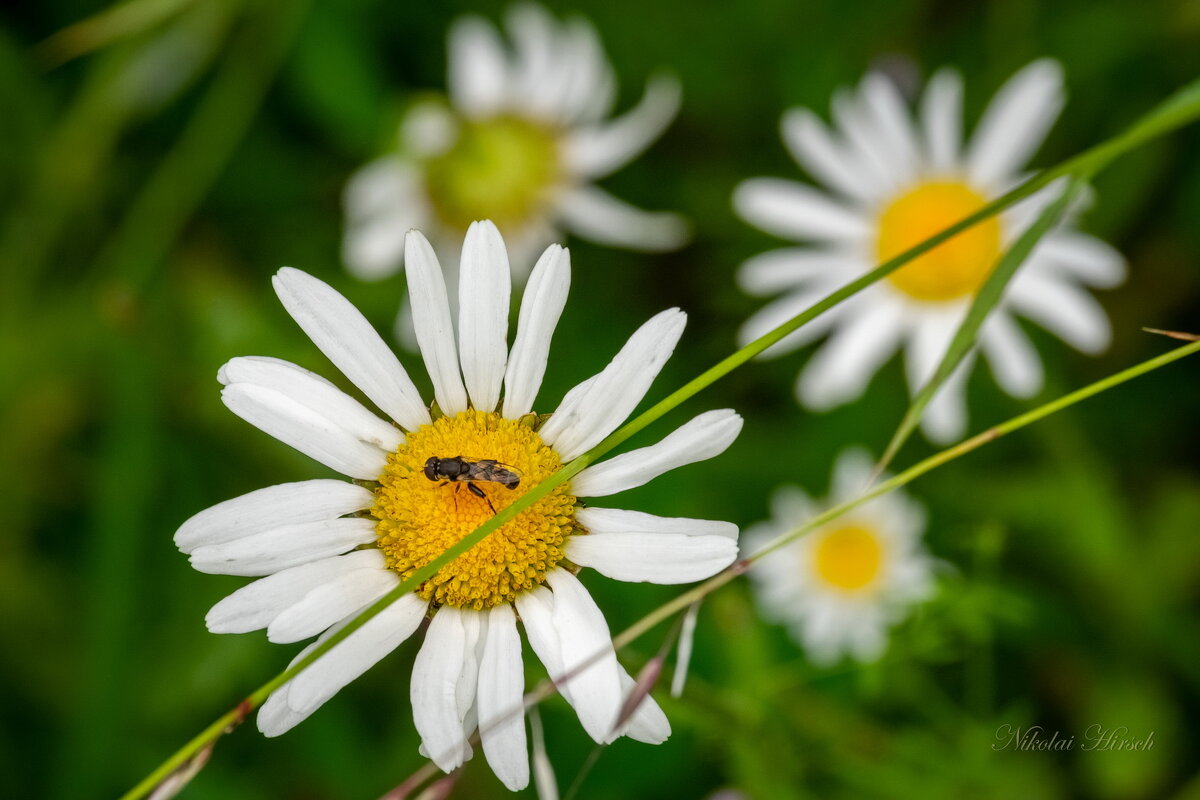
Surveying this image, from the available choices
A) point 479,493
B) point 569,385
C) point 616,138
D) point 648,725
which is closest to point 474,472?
point 479,493

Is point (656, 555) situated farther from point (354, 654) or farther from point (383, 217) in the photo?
point (383, 217)

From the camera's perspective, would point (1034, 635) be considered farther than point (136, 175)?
No

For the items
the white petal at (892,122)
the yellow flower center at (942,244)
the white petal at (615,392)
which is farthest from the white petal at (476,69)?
the white petal at (615,392)

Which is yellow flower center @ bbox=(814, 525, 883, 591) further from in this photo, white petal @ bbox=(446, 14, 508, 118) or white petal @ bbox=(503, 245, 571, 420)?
white petal @ bbox=(503, 245, 571, 420)

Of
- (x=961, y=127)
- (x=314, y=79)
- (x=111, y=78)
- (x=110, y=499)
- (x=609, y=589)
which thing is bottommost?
(x=609, y=589)

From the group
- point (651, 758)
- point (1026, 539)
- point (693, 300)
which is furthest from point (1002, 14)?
point (651, 758)

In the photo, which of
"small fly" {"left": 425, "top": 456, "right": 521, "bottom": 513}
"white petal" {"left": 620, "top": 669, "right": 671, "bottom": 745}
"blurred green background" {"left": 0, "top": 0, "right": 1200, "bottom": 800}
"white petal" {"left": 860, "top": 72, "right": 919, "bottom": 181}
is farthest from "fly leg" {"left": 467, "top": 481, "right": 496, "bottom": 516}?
"white petal" {"left": 860, "top": 72, "right": 919, "bottom": 181}

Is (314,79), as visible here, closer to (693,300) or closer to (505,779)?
(693,300)

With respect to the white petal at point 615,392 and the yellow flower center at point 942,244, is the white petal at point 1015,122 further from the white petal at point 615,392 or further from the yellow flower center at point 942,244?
the white petal at point 615,392
